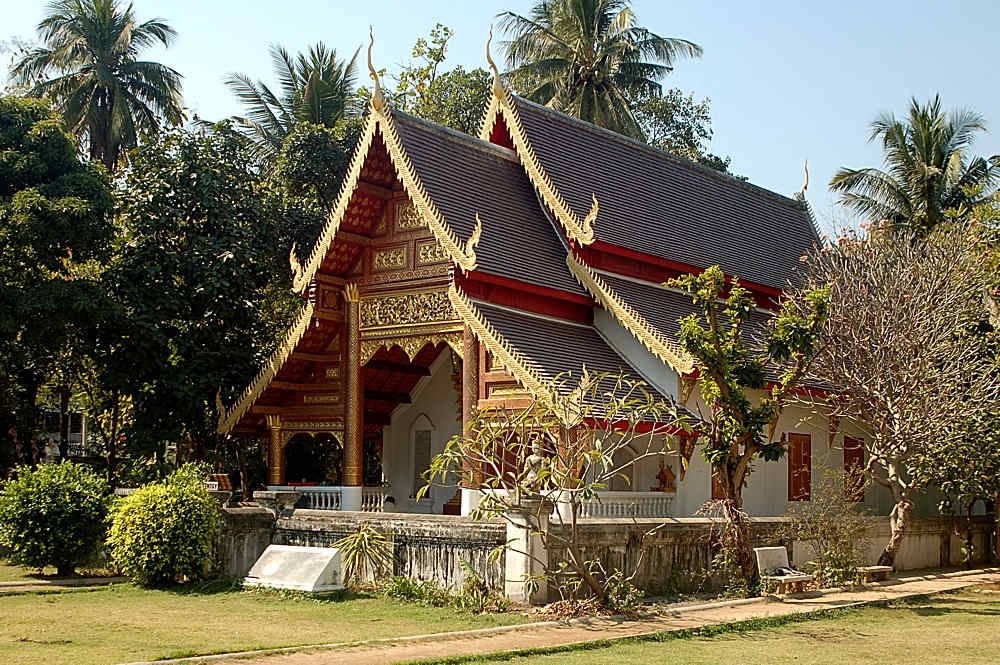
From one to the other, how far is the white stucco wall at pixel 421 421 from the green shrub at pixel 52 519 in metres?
6.54

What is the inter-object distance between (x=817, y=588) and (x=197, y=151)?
1433cm

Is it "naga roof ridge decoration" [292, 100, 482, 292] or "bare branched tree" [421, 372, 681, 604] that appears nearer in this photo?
"bare branched tree" [421, 372, 681, 604]

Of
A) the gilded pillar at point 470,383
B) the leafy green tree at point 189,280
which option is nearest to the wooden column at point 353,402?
the gilded pillar at point 470,383

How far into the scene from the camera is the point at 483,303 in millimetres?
16516

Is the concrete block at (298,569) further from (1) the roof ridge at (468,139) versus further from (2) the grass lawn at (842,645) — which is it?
(1) the roof ridge at (468,139)

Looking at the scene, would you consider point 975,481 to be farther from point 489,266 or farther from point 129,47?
point 129,47

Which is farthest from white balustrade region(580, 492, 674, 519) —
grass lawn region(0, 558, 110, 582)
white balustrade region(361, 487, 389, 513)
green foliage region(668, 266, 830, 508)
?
grass lawn region(0, 558, 110, 582)

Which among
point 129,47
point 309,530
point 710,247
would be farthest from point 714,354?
point 129,47

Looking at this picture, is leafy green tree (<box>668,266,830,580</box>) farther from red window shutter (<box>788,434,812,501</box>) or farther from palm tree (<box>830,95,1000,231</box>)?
palm tree (<box>830,95,1000,231</box>)

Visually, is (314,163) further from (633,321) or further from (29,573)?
(29,573)

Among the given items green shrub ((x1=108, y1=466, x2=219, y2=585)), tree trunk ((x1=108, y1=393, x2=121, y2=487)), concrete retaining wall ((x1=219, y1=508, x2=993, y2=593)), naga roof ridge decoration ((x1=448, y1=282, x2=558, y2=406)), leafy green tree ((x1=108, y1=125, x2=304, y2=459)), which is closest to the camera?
concrete retaining wall ((x1=219, y1=508, x2=993, y2=593))

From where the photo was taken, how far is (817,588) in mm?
14922

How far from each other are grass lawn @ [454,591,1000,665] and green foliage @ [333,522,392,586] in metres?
4.54

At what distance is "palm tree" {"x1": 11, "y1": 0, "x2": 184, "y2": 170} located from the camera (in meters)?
32.9
